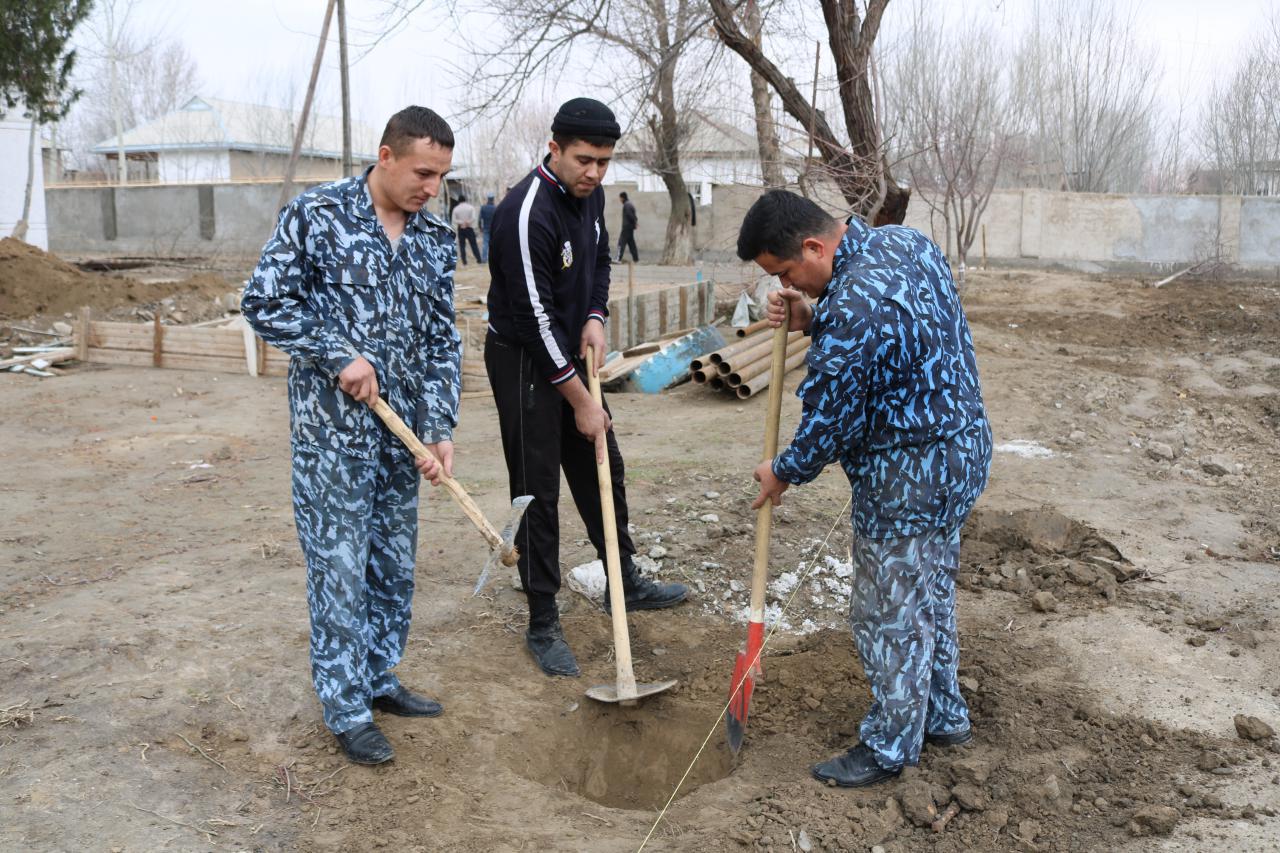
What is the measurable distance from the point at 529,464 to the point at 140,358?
8.24 metres

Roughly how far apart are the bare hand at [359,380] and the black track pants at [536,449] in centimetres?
83

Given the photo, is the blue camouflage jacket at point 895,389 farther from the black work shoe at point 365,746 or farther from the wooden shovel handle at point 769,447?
the black work shoe at point 365,746

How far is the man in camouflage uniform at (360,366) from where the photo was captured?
9.96ft

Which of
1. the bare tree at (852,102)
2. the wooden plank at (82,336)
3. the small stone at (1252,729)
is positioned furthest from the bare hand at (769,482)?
the wooden plank at (82,336)

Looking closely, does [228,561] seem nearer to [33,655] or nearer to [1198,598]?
[33,655]

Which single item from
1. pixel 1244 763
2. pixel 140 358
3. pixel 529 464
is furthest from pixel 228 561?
pixel 140 358

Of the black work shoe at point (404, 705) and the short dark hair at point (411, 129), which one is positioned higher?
the short dark hair at point (411, 129)

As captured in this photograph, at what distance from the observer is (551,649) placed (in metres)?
4.12

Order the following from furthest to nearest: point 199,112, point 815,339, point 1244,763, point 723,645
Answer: point 199,112 → point 723,645 → point 1244,763 → point 815,339

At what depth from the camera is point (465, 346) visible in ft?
34.3

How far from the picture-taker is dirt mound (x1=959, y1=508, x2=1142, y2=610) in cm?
457

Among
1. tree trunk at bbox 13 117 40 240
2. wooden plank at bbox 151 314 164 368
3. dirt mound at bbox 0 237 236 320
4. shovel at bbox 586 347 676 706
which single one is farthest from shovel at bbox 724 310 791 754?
tree trunk at bbox 13 117 40 240

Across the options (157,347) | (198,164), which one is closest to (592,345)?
(157,347)

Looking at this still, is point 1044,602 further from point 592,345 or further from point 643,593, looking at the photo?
point 592,345
